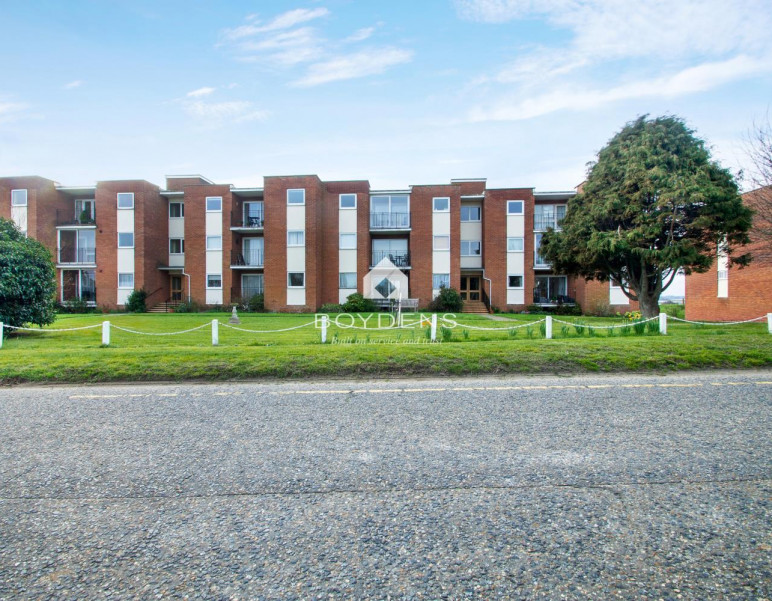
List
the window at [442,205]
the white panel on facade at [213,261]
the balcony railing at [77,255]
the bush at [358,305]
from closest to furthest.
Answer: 1. the bush at [358,305]
2. the window at [442,205]
3. the white panel on facade at [213,261]
4. the balcony railing at [77,255]

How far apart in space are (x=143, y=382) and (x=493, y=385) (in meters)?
5.95

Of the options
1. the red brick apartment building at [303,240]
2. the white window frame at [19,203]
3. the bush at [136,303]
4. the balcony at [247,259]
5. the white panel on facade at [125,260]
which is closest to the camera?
the red brick apartment building at [303,240]

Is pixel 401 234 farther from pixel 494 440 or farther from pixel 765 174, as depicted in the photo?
pixel 494 440

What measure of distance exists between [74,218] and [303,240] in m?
21.1

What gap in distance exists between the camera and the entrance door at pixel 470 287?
37.2 meters

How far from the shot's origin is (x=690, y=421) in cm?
492

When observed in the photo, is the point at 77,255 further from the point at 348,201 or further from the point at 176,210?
the point at 348,201

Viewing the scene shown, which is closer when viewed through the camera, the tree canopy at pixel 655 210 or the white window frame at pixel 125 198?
the tree canopy at pixel 655 210

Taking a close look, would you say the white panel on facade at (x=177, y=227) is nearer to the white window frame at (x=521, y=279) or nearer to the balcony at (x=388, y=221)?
the balcony at (x=388, y=221)

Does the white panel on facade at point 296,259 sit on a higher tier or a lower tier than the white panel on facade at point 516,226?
lower

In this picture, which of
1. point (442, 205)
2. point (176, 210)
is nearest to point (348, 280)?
point (442, 205)

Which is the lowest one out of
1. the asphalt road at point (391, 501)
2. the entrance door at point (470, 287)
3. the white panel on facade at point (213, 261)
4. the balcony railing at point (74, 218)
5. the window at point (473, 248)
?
the asphalt road at point (391, 501)

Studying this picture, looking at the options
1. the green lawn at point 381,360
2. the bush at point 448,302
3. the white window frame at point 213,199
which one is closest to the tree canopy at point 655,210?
the green lawn at point 381,360

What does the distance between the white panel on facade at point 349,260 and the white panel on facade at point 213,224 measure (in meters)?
9.83
